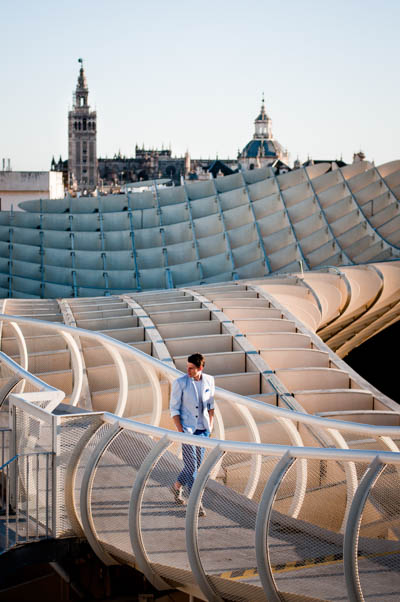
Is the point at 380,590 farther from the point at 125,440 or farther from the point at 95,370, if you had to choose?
the point at 95,370

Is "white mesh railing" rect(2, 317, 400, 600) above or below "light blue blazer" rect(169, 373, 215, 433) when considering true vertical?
below

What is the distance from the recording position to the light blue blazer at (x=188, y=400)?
8383mm

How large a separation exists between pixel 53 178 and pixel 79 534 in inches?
2707

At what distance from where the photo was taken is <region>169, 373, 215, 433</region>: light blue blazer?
838 centimetres

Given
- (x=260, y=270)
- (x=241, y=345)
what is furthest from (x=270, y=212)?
(x=241, y=345)

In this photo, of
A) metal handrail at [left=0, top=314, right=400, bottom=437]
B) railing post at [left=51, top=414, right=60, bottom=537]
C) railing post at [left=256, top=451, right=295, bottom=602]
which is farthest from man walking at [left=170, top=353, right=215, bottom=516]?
railing post at [left=256, top=451, right=295, bottom=602]

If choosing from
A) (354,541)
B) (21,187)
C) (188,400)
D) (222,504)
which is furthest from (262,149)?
(354,541)

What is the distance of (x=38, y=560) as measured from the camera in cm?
782

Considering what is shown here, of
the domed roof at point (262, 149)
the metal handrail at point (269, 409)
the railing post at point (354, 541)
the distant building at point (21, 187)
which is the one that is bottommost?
the railing post at point (354, 541)

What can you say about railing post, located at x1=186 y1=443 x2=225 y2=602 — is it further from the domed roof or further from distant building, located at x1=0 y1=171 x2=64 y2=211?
the domed roof

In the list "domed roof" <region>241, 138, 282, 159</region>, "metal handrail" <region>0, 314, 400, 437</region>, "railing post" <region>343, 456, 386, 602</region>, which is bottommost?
"railing post" <region>343, 456, 386, 602</region>

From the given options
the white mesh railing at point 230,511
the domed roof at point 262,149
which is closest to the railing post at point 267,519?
the white mesh railing at point 230,511

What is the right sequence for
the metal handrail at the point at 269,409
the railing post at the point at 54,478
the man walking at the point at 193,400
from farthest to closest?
the man walking at the point at 193,400 < the railing post at the point at 54,478 < the metal handrail at the point at 269,409

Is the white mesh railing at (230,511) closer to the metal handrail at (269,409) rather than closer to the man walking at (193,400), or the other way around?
the man walking at (193,400)
